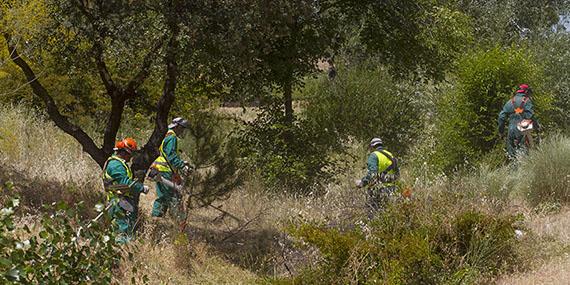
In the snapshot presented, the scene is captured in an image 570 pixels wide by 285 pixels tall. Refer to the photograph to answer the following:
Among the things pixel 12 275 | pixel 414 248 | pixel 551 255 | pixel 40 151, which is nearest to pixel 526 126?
Result: pixel 551 255

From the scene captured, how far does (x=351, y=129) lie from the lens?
59.2 ft

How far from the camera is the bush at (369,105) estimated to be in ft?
58.4

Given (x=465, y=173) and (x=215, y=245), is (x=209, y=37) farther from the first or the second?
(x=465, y=173)

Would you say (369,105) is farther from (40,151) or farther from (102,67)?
(102,67)

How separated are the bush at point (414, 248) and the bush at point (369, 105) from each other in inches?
340

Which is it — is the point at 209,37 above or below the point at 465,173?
above

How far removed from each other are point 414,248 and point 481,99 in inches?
338

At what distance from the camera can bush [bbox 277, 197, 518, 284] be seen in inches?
289

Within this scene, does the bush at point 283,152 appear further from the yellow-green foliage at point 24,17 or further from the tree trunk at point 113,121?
the yellow-green foliage at point 24,17

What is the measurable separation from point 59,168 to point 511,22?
2156 cm

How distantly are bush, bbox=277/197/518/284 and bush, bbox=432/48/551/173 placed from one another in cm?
670

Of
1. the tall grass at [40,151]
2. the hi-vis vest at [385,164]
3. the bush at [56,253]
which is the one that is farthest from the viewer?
the tall grass at [40,151]

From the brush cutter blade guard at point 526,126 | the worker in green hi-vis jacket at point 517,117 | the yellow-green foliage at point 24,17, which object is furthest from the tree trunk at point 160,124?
the brush cutter blade guard at point 526,126

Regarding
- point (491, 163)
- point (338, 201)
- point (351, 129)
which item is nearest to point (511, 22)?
point (351, 129)
